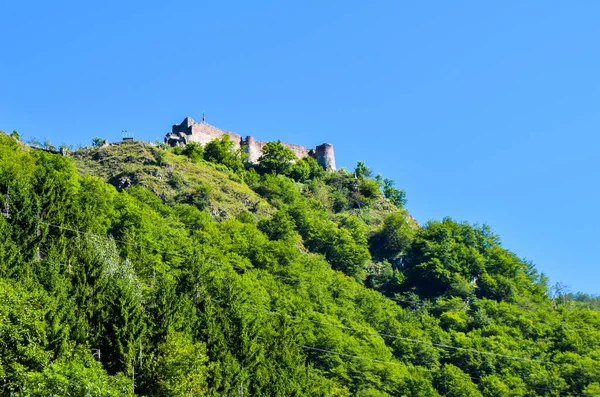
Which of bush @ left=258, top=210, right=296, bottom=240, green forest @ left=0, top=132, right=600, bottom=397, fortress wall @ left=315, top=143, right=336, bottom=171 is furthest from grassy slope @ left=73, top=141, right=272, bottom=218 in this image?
fortress wall @ left=315, top=143, right=336, bottom=171

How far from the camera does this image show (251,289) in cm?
7162

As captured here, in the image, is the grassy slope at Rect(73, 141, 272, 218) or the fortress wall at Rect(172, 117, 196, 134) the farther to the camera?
the fortress wall at Rect(172, 117, 196, 134)

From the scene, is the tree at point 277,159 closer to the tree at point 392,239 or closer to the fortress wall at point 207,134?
the fortress wall at point 207,134

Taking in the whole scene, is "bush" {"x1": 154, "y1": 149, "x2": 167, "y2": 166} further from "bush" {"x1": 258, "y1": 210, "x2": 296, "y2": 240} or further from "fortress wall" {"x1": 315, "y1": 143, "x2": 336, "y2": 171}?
"fortress wall" {"x1": 315, "y1": 143, "x2": 336, "y2": 171}

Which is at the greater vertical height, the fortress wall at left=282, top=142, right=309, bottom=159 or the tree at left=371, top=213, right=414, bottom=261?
the fortress wall at left=282, top=142, right=309, bottom=159

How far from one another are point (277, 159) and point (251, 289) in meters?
45.8

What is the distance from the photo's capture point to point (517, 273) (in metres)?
103

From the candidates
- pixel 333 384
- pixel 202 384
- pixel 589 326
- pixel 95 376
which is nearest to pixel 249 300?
pixel 333 384

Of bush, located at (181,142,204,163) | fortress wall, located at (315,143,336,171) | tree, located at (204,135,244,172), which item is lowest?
bush, located at (181,142,204,163)

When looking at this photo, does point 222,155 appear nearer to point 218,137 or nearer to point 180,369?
point 218,137

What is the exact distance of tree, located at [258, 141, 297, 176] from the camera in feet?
→ 374

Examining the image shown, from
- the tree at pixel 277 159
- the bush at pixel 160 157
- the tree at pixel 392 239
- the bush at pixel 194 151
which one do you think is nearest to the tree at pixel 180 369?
the bush at pixel 160 157

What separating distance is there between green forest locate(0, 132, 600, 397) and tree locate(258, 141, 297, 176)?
0.38m

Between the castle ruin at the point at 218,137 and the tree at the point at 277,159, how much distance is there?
184 cm
